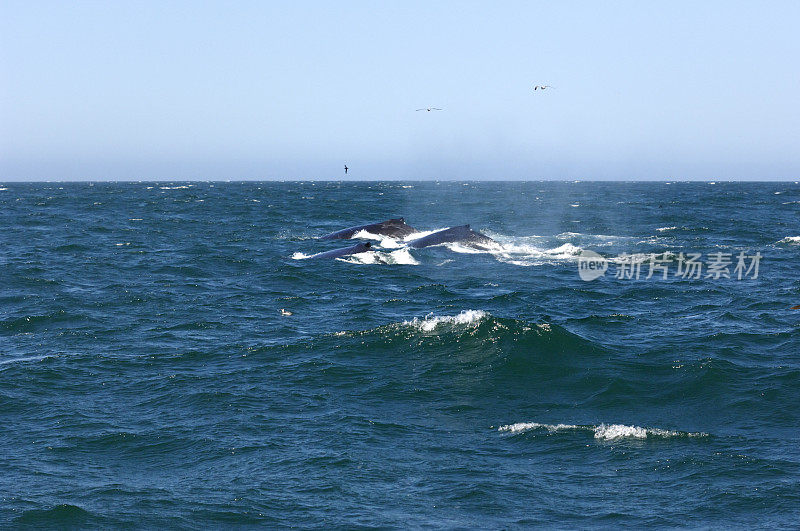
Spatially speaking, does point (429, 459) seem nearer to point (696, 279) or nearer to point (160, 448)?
point (160, 448)

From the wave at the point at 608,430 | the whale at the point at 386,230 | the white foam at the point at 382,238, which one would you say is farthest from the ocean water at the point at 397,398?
the whale at the point at 386,230

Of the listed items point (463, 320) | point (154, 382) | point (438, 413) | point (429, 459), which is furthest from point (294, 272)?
point (429, 459)

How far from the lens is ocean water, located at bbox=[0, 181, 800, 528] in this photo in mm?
12742

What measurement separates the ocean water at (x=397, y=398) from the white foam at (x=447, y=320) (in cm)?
9

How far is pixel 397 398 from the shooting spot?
18.3m

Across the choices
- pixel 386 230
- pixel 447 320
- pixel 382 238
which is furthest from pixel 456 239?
pixel 447 320

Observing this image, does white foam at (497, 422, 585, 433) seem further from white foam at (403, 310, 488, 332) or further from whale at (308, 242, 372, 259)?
whale at (308, 242, 372, 259)

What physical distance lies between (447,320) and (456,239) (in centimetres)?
2120

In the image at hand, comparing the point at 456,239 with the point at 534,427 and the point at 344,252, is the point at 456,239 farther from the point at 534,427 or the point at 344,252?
the point at 534,427

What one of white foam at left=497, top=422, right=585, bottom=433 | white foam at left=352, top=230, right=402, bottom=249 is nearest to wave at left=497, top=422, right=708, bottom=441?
white foam at left=497, top=422, right=585, bottom=433

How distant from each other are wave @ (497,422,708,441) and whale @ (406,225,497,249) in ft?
95.3

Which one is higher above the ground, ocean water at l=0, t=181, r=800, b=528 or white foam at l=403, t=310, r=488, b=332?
white foam at l=403, t=310, r=488, b=332

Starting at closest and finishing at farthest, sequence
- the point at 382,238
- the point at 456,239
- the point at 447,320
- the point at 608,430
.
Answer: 1. the point at 608,430
2. the point at 447,320
3. the point at 456,239
4. the point at 382,238

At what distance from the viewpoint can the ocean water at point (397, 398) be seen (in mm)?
12742
